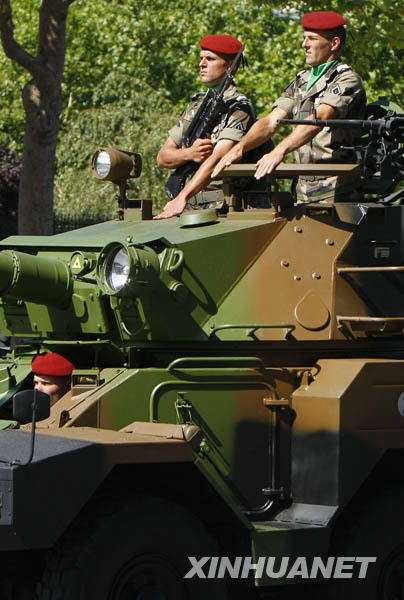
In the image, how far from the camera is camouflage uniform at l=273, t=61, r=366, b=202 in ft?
27.9

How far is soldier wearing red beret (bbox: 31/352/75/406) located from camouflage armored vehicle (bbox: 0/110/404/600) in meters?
0.11

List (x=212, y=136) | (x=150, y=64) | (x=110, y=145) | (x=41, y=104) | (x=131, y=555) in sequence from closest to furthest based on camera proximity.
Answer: (x=131, y=555) < (x=212, y=136) < (x=41, y=104) < (x=110, y=145) < (x=150, y=64)

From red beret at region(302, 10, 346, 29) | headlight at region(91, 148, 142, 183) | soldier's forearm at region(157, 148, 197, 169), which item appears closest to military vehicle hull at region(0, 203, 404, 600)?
headlight at region(91, 148, 142, 183)

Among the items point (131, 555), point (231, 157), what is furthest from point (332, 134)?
point (131, 555)

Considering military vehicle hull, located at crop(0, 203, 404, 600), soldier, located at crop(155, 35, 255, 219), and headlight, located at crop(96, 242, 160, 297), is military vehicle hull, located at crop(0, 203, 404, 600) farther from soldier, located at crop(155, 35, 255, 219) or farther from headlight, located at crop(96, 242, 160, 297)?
soldier, located at crop(155, 35, 255, 219)

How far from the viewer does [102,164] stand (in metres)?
8.99

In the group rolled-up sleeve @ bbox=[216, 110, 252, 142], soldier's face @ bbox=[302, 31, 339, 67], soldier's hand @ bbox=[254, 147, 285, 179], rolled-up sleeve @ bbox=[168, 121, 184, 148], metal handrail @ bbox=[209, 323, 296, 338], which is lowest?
metal handrail @ bbox=[209, 323, 296, 338]

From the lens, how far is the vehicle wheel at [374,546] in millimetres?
7738

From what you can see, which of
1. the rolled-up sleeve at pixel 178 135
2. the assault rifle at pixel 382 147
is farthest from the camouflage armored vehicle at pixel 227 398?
the rolled-up sleeve at pixel 178 135

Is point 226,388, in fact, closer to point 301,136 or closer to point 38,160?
point 301,136

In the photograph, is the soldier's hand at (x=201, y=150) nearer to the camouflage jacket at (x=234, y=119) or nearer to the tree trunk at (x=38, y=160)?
the camouflage jacket at (x=234, y=119)

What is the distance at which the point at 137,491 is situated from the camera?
7152 millimetres

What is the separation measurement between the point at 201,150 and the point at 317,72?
900 millimetres

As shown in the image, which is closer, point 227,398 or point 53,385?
point 227,398
